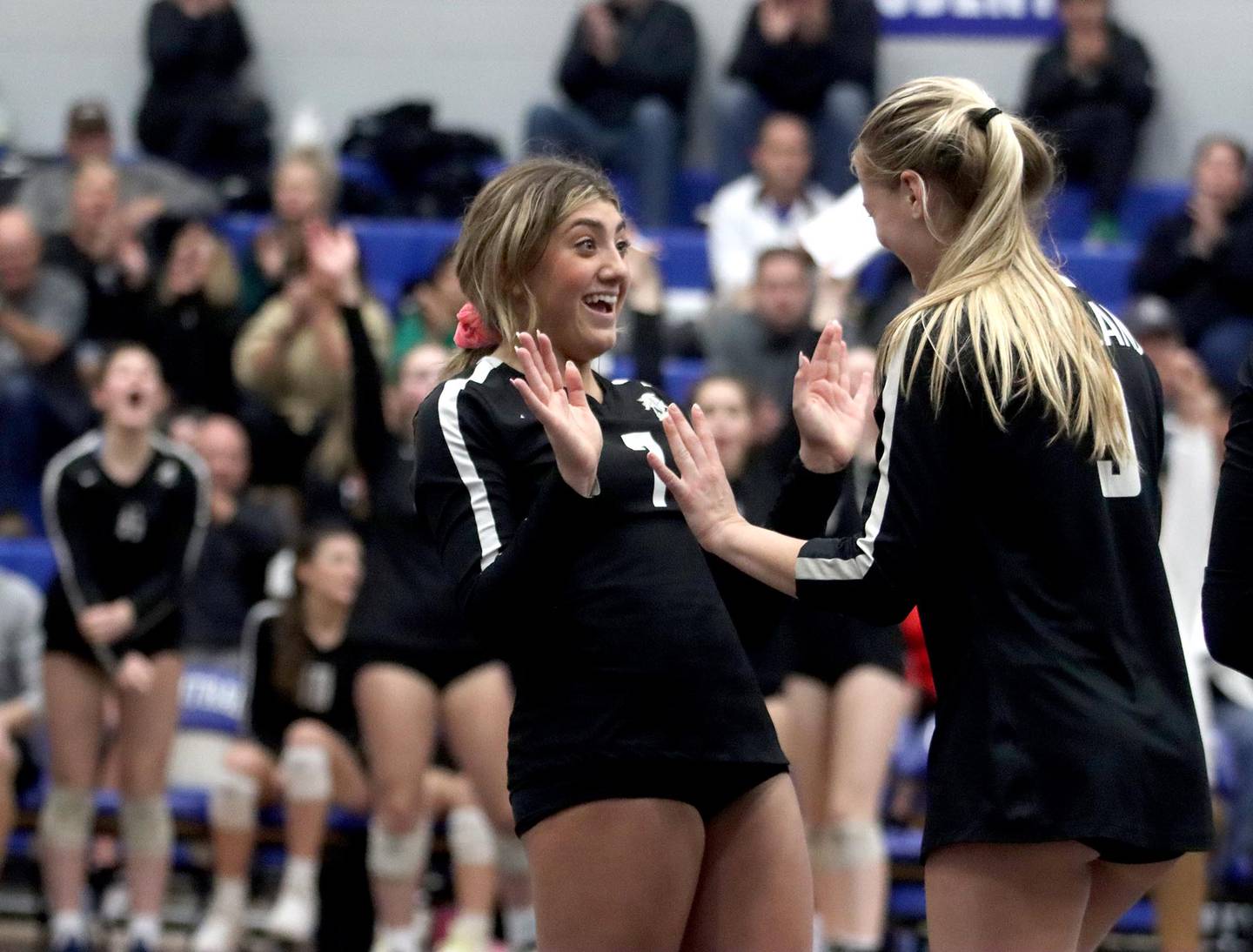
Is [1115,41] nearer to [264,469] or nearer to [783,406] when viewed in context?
[783,406]

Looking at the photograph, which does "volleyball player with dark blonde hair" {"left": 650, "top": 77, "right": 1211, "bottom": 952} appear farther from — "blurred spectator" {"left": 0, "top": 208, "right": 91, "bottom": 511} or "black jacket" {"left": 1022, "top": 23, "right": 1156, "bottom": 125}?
"black jacket" {"left": 1022, "top": 23, "right": 1156, "bottom": 125}

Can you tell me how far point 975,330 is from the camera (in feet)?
8.34

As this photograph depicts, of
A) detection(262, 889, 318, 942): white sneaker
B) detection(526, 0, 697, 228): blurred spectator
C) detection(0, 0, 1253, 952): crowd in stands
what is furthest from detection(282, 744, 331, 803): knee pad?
detection(526, 0, 697, 228): blurred spectator

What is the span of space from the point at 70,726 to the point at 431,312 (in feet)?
6.78

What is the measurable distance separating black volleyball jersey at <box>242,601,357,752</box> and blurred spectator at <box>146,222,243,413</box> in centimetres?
163

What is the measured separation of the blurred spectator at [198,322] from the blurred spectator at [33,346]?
1.14 feet

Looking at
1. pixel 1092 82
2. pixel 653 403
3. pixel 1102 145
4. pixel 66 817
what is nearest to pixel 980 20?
pixel 1092 82

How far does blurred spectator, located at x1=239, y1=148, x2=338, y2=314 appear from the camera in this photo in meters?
8.56

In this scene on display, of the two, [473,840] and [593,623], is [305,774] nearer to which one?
[473,840]

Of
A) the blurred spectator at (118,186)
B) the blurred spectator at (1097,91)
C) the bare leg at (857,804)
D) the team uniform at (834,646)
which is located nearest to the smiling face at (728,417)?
the team uniform at (834,646)

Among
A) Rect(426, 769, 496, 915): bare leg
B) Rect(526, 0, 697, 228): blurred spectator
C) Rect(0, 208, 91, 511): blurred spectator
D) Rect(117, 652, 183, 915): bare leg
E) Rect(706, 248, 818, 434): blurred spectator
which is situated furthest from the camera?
Rect(526, 0, 697, 228): blurred spectator

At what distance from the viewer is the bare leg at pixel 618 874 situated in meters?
2.86

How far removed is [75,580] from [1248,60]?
5.88 m

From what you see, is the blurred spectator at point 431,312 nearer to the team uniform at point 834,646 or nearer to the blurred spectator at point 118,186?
the blurred spectator at point 118,186
